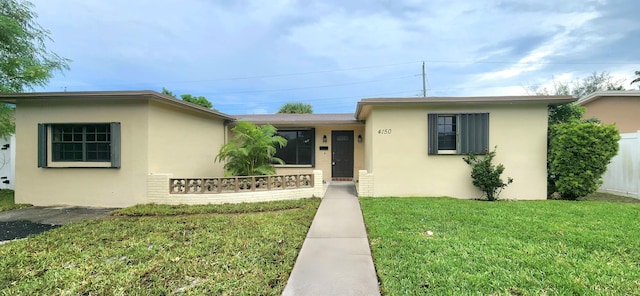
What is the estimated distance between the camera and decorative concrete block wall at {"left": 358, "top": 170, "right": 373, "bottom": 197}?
759cm

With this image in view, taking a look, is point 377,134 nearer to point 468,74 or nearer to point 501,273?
point 501,273

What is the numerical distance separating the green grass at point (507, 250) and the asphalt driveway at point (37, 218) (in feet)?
21.0

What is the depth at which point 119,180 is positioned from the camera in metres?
6.94

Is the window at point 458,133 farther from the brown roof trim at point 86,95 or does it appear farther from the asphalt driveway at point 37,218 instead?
the asphalt driveway at point 37,218

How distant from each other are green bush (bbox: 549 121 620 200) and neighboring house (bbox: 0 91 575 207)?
423 millimetres

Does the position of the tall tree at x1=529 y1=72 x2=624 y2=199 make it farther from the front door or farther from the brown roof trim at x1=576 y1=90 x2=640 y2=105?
the brown roof trim at x1=576 y1=90 x2=640 y2=105

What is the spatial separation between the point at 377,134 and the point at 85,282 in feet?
22.2

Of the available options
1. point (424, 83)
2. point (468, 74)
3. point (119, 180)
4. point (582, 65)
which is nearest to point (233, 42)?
point (119, 180)

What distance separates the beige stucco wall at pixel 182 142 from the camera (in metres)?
7.12

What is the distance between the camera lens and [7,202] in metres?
7.25

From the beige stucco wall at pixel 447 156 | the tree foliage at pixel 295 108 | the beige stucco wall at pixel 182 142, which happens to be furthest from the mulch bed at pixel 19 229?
the tree foliage at pixel 295 108

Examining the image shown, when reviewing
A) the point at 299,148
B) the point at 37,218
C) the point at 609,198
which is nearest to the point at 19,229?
the point at 37,218

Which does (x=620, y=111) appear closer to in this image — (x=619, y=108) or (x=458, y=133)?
(x=619, y=108)

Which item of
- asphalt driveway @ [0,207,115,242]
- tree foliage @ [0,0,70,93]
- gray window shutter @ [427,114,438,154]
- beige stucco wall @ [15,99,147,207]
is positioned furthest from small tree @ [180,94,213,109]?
gray window shutter @ [427,114,438,154]
